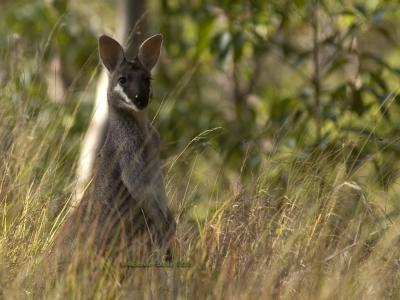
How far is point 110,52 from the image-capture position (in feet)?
18.3

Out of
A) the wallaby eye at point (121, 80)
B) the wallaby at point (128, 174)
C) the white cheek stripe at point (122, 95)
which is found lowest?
the wallaby at point (128, 174)

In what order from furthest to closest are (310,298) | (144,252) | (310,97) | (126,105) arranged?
(310,97), (126,105), (144,252), (310,298)

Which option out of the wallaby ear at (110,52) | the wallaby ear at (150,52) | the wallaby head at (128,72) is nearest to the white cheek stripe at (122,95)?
the wallaby head at (128,72)

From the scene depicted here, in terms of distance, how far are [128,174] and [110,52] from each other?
80 centimetres

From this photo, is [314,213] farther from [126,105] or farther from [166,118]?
[166,118]

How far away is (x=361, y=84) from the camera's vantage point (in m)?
7.34

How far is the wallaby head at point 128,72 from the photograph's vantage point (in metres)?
5.23

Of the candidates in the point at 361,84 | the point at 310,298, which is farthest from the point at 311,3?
the point at 310,298

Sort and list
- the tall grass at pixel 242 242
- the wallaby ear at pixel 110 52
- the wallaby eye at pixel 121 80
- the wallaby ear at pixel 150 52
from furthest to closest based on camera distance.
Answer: the wallaby ear at pixel 150 52 < the wallaby ear at pixel 110 52 < the wallaby eye at pixel 121 80 < the tall grass at pixel 242 242

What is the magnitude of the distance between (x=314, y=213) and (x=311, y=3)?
2.85 meters

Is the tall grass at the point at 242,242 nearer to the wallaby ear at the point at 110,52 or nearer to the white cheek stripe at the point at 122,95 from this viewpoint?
the white cheek stripe at the point at 122,95

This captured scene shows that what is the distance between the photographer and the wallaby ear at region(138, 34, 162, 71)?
5672mm

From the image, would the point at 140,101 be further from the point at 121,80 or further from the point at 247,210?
the point at 247,210

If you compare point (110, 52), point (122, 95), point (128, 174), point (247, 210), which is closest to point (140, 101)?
point (122, 95)
